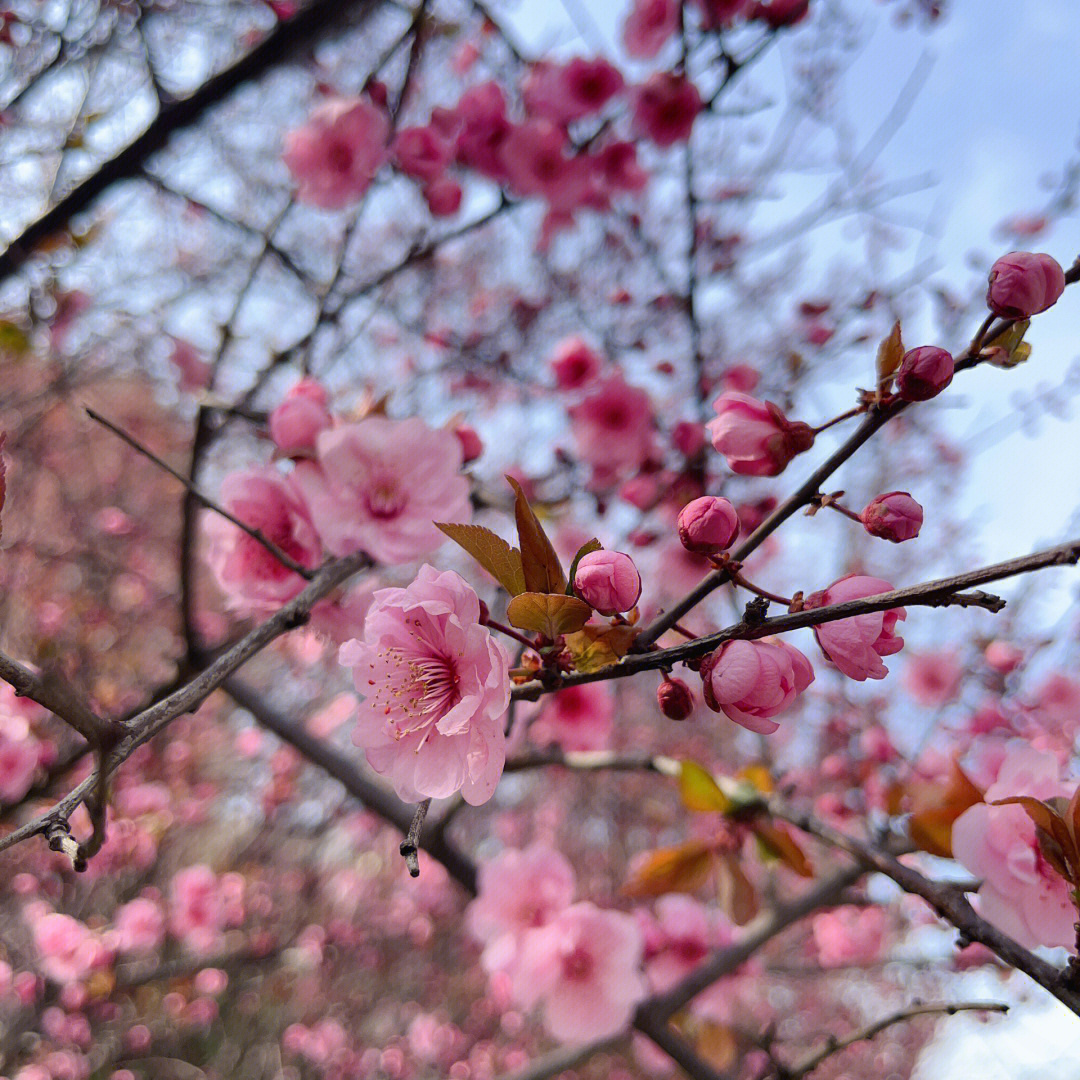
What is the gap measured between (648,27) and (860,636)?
2524 mm

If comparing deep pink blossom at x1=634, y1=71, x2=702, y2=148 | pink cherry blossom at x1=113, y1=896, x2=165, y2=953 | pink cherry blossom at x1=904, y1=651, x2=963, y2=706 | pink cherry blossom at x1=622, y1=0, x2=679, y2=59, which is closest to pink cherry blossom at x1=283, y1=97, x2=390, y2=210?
deep pink blossom at x1=634, y1=71, x2=702, y2=148

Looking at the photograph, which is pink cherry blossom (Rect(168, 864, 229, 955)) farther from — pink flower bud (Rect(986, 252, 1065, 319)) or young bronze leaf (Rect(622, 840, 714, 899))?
pink flower bud (Rect(986, 252, 1065, 319))

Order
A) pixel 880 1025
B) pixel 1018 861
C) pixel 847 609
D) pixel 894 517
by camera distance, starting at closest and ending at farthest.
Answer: pixel 847 609 → pixel 894 517 → pixel 1018 861 → pixel 880 1025

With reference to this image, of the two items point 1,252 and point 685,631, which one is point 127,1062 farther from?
point 685,631

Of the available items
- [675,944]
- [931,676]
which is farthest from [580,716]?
[931,676]

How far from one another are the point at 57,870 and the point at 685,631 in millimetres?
3782

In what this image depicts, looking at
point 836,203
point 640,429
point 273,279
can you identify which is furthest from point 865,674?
point 273,279

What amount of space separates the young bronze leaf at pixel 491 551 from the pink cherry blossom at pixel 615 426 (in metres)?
1.52

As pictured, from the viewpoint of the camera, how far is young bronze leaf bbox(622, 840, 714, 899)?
1.33 metres

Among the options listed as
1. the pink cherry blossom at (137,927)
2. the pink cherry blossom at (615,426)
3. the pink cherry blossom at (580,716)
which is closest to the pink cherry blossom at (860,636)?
the pink cherry blossom at (580,716)

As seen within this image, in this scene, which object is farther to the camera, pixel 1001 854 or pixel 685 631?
pixel 1001 854

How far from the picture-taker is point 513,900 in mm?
1775

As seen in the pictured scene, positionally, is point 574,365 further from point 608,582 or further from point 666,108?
point 608,582

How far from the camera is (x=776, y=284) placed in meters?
4.66
